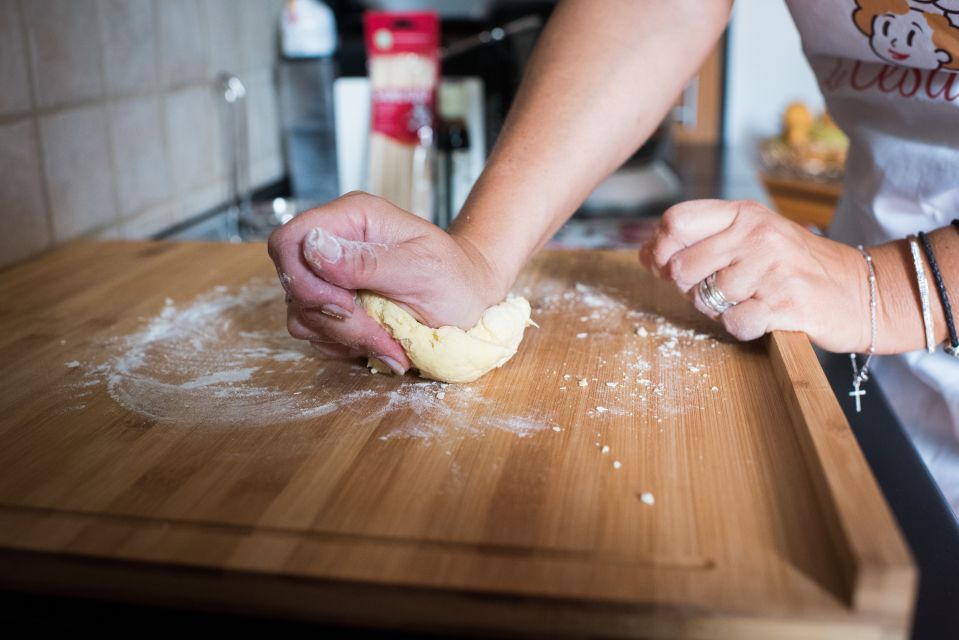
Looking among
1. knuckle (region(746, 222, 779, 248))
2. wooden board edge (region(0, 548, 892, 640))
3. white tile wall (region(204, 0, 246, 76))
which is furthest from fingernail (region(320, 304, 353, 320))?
white tile wall (region(204, 0, 246, 76))

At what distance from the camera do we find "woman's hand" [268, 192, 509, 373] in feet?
2.05

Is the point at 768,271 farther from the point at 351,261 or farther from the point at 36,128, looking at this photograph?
the point at 36,128

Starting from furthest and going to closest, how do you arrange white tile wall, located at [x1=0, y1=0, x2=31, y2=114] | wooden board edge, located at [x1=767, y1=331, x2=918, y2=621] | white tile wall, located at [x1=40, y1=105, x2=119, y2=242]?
white tile wall, located at [x1=40, y1=105, x2=119, y2=242] → white tile wall, located at [x1=0, y1=0, x2=31, y2=114] → wooden board edge, located at [x1=767, y1=331, x2=918, y2=621]

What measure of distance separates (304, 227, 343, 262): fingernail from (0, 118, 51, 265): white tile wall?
0.58 m

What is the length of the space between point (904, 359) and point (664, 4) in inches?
17.6

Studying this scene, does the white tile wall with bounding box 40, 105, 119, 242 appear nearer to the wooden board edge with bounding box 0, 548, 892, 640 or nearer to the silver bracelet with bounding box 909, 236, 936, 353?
the wooden board edge with bounding box 0, 548, 892, 640

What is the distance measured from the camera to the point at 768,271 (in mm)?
729

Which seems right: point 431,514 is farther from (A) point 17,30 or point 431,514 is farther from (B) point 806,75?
(B) point 806,75

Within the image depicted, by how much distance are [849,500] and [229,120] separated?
4.21 feet

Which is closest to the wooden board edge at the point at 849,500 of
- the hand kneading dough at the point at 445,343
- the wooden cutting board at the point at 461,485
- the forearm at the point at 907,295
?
the wooden cutting board at the point at 461,485

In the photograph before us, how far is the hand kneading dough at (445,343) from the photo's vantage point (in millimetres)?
680

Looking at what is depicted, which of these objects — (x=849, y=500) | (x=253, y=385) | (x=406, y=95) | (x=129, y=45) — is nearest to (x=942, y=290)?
(x=849, y=500)

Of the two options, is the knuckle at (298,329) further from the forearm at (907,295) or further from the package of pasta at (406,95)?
the package of pasta at (406,95)

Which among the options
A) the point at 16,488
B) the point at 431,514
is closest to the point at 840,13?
the point at 431,514
